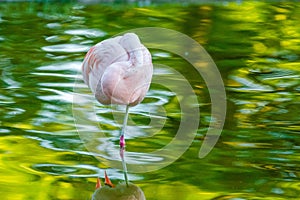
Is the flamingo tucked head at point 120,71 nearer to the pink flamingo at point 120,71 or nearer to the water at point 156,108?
the pink flamingo at point 120,71

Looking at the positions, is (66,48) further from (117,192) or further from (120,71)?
(117,192)

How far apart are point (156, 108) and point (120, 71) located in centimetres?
88

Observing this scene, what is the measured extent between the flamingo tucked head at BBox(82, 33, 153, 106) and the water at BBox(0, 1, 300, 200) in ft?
1.04

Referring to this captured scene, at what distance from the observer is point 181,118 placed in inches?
184

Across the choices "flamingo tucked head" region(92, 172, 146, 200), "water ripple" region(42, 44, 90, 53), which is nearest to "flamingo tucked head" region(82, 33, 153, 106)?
"flamingo tucked head" region(92, 172, 146, 200)

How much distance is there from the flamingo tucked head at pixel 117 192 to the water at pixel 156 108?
0.04 meters

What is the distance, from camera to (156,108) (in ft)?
15.8

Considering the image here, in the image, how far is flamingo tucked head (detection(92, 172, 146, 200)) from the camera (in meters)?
3.62

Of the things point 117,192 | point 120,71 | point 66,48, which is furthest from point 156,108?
point 66,48

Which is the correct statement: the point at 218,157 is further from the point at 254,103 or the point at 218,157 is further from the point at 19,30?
the point at 19,30

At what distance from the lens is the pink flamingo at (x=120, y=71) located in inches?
157

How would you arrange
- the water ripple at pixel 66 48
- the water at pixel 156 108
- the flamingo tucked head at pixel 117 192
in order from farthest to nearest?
the water ripple at pixel 66 48 < the water at pixel 156 108 < the flamingo tucked head at pixel 117 192

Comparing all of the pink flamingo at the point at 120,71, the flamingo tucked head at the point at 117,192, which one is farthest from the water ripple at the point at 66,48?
the flamingo tucked head at the point at 117,192

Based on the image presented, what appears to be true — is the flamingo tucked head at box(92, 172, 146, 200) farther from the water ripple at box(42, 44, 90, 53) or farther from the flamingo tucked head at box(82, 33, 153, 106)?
the water ripple at box(42, 44, 90, 53)
